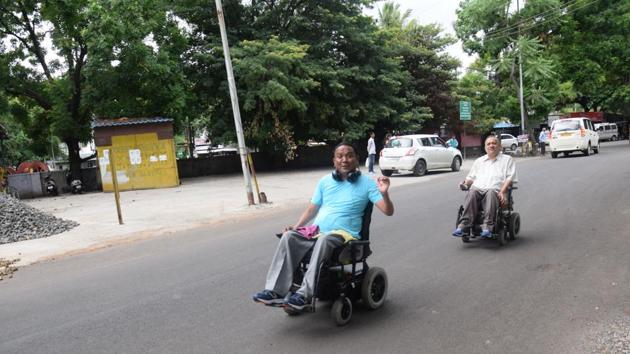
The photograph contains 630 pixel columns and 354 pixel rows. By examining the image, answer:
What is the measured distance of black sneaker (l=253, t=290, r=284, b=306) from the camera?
438 cm

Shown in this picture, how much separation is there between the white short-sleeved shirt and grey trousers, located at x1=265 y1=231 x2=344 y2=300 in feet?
12.5

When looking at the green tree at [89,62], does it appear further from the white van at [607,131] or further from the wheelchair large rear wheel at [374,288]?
the white van at [607,131]

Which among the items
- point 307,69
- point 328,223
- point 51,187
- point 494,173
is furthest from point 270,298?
point 51,187

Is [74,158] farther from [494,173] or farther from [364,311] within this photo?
[364,311]

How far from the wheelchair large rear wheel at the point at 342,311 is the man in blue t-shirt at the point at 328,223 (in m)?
0.40

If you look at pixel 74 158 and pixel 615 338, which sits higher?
pixel 74 158

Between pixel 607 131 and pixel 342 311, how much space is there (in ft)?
180

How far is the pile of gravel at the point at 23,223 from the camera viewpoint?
37.2ft

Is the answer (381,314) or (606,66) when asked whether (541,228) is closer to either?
(381,314)

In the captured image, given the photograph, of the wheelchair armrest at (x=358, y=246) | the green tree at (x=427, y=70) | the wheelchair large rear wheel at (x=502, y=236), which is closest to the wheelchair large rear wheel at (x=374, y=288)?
the wheelchair armrest at (x=358, y=246)

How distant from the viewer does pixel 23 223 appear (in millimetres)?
11961

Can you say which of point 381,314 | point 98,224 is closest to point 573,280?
point 381,314

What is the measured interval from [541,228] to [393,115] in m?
22.6

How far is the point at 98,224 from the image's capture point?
42.7ft
